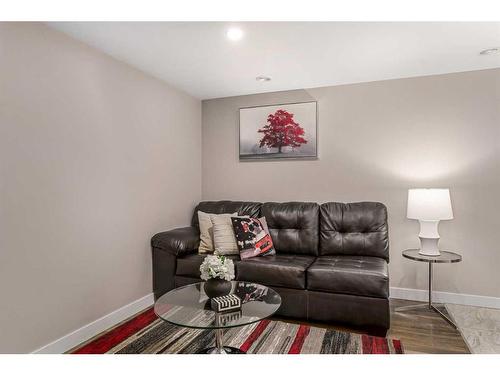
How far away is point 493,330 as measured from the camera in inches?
104

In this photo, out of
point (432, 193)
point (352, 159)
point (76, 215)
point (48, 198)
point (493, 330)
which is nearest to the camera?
point (48, 198)

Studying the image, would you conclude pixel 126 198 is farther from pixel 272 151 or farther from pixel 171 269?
pixel 272 151

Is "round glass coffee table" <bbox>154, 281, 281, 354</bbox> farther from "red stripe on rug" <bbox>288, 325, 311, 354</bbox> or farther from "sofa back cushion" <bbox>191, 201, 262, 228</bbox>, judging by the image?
"sofa back cushion" <bbox>191, 201, 262, 228</bbox>

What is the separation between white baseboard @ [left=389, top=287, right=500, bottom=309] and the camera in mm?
3143

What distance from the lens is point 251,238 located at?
3.11 metres

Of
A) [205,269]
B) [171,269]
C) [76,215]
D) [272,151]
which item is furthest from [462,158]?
[76,215]

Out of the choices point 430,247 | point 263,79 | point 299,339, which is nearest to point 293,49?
point 263,79

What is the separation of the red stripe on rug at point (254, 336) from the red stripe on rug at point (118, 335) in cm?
91

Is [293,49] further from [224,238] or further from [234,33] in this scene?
[224,238]

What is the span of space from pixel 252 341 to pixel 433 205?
6.34 feet

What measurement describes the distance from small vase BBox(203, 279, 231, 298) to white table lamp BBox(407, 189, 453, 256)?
1.92 meters

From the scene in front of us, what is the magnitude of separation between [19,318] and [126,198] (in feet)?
3.98

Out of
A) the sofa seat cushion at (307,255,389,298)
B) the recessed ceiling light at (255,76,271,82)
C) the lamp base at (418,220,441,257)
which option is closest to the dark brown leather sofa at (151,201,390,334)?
the sofa seat cushion at (307,255,389,298)

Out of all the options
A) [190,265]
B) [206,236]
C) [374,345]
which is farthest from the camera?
[206,236]
